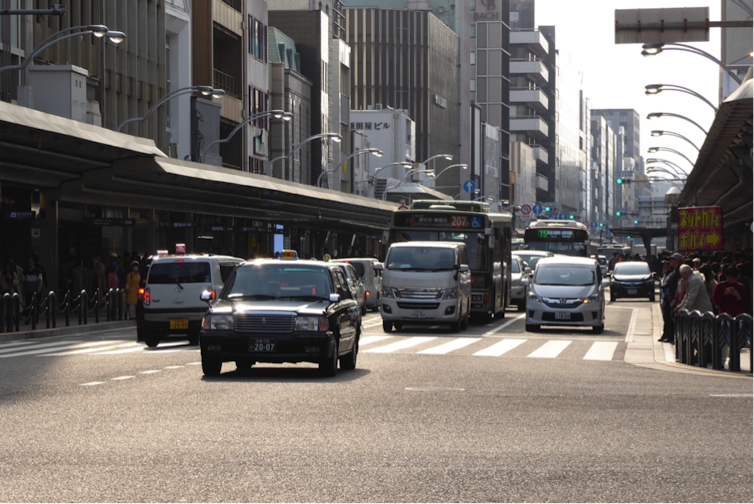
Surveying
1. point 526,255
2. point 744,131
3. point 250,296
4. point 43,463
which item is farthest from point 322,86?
point 43,463

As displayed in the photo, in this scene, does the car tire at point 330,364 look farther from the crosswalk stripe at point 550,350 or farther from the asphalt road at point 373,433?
the crosswalk stripe at point 550,350

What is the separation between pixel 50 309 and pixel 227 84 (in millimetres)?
43005

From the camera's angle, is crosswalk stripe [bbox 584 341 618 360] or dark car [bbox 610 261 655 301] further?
dark car [bbox 610 261 655 301]

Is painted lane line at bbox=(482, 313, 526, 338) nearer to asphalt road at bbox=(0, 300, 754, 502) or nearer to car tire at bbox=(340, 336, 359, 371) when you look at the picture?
asphalt road at bbox=(0, 300, 754, 502)

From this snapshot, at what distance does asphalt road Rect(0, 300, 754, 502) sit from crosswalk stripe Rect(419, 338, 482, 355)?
3.38 meters

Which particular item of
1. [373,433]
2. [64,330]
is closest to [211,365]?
[373,433]

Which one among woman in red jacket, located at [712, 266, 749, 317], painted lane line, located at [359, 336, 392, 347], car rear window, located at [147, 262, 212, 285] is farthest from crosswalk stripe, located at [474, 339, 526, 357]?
car rear window, located at [147, 262, 212, 285]

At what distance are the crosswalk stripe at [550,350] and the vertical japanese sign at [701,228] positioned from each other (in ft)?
19.9

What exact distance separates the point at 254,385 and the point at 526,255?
34.2 metres

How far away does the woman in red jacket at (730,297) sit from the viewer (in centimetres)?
2022

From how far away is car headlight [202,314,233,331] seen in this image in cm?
1638

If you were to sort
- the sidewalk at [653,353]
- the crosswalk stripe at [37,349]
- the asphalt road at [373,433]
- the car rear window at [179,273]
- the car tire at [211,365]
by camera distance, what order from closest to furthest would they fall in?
1. the asphalt road at [373,433]
2. the car tire at [211,365]
3. the sidewalk at [653,353]
4. the crosswalk stripe at [37,349]
5. the car rear window at [179,273]

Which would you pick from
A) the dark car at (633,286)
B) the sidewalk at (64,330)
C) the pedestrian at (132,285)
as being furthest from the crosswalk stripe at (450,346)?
the dark car at (633,286)

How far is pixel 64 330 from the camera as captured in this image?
30.3m
